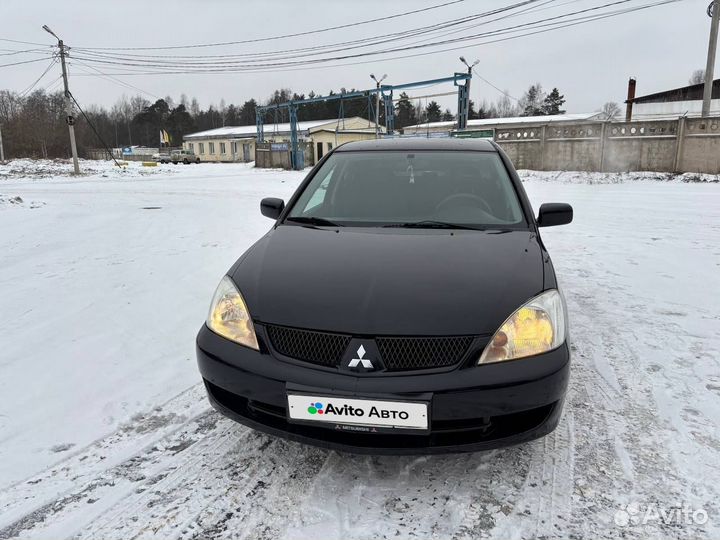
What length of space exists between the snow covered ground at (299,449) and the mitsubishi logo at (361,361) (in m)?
0.59

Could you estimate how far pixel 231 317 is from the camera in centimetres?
219

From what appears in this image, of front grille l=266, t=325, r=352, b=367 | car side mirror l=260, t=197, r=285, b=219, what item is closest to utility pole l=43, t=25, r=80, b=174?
car side mirror l=260, t=197, r=285, b=219

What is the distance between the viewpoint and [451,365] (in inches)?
73.2

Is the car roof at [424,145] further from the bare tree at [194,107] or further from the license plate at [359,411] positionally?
the bare tree at [194,107]

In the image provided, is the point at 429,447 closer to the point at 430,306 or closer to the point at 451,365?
the point at 451,365

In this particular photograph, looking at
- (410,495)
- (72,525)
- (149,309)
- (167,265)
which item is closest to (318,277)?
(410,495)

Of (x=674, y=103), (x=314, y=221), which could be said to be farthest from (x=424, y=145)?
(x=674, y=103)

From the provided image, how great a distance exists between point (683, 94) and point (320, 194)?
2120 inches

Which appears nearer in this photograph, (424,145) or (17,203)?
(424,145)

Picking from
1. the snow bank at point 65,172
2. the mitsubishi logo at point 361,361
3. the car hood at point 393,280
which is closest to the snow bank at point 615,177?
the car hood at point 393,280

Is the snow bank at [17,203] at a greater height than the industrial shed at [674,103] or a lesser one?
lesser

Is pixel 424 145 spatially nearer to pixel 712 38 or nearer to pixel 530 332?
pixel 530 332

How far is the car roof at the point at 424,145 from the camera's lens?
359 centimetres

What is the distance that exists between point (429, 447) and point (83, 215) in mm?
10569
